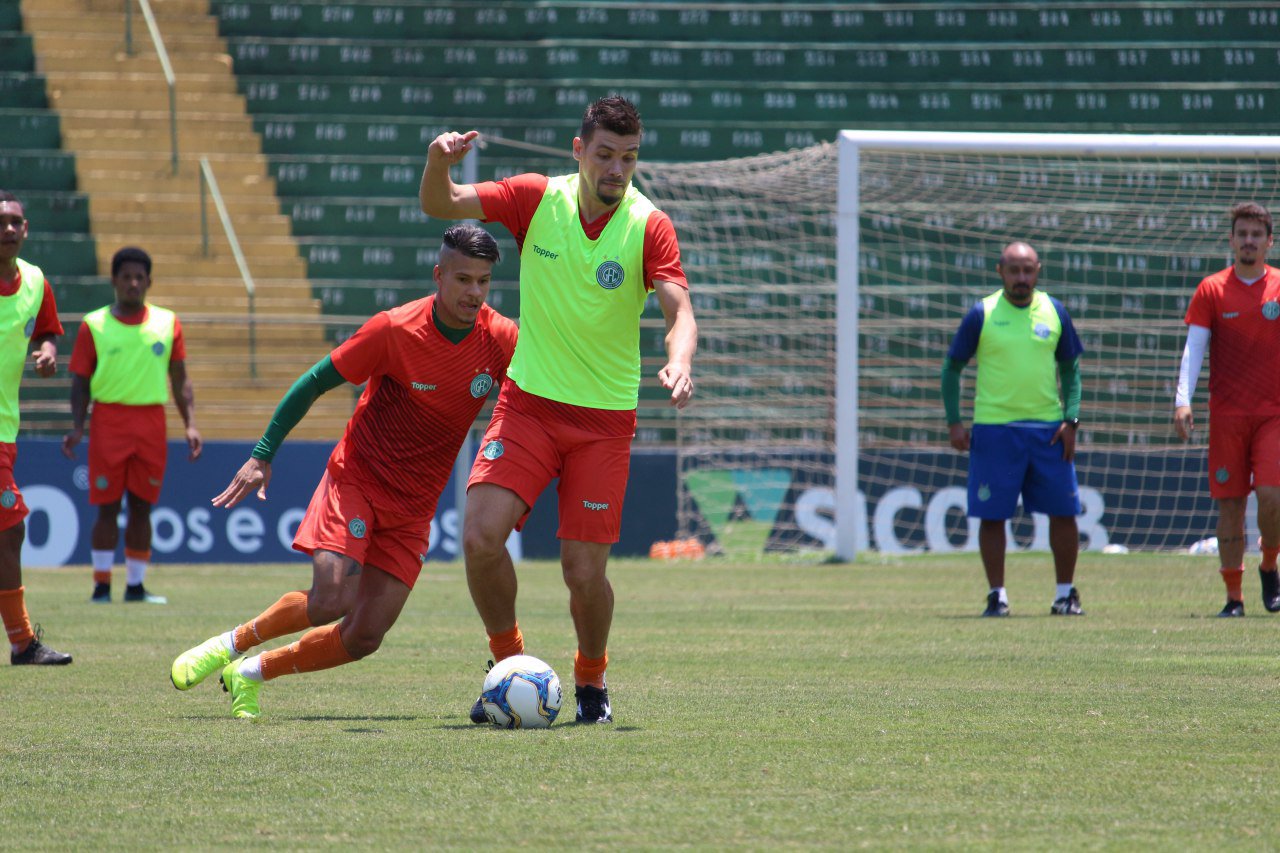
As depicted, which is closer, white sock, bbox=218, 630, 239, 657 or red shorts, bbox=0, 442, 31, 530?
white sock, bbox=218, 630, 239, 657

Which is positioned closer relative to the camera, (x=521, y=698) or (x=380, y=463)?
(x=521, y=698)

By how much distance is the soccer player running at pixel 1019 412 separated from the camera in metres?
10.1

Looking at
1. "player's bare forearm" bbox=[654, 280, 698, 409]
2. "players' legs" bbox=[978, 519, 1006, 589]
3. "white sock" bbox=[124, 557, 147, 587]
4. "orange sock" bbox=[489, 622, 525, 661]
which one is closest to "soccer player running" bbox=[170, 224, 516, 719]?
"orange sock" bbox=[489, 622, 525, 661]

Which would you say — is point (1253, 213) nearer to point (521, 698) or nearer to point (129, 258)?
point (521, 698)

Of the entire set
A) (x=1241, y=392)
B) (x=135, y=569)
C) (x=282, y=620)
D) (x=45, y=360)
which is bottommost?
(x=135, y=569)

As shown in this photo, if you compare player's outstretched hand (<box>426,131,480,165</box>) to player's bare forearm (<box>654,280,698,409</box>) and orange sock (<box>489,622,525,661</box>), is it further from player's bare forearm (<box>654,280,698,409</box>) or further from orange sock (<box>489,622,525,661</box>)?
orange sock (<box>489,622,525,661</box>)

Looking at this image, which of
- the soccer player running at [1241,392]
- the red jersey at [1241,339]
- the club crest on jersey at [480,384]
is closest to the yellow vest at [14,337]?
the club crest on jersey at [480,384]

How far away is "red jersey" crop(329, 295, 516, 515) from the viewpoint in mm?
6035

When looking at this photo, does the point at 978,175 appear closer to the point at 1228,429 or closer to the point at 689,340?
the point at 1228,429

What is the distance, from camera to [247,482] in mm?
5465

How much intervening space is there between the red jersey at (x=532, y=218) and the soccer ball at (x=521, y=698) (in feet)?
4.66

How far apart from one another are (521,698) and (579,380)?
111 centimetres

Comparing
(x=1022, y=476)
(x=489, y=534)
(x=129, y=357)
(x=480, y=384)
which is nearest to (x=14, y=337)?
(x=480, y=384)

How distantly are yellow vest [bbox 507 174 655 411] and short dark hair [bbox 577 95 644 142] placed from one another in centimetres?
31
